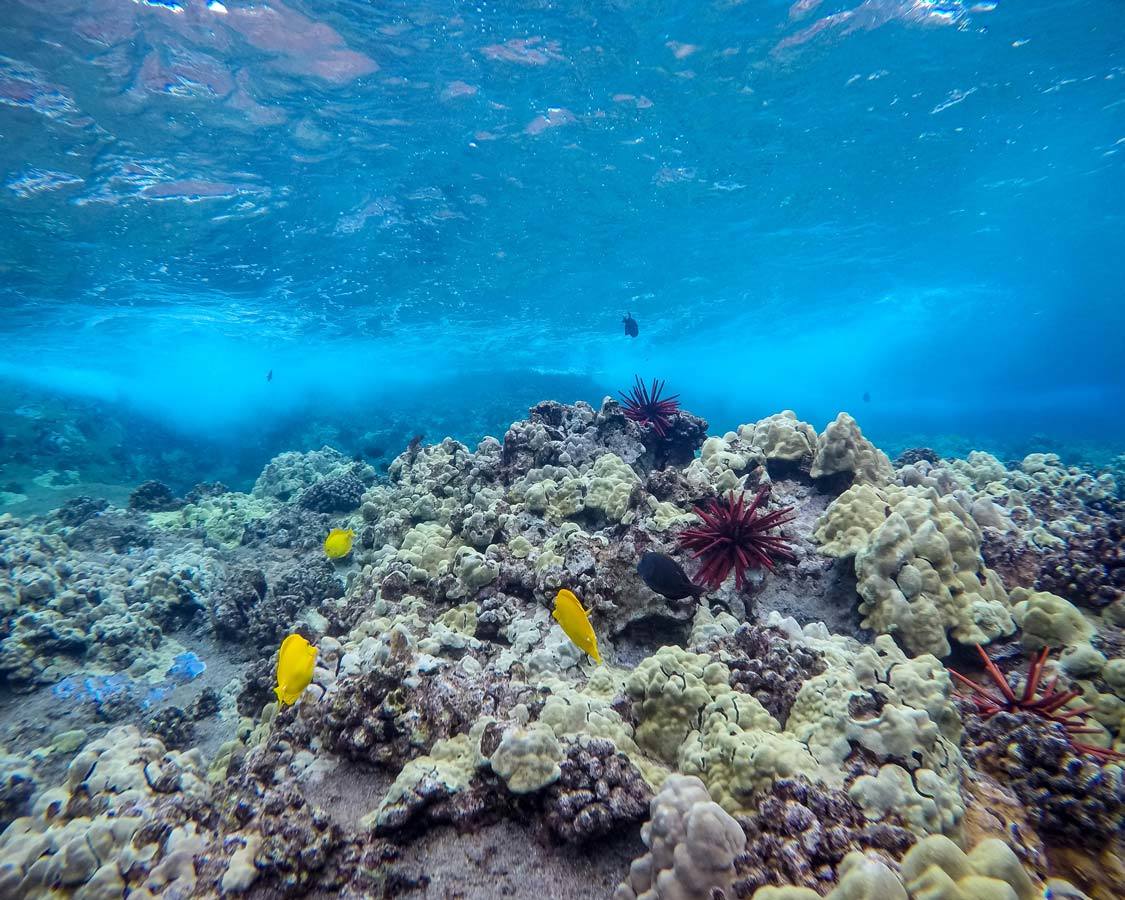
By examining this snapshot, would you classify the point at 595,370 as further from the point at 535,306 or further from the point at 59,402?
the point at 59,402

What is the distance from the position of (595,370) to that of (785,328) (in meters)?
33.5

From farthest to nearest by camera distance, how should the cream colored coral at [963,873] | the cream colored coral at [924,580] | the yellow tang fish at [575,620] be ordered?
the cream colored coral at [924,580], the yellow tang fish at [575,620], the cream colored coral at [963,873]

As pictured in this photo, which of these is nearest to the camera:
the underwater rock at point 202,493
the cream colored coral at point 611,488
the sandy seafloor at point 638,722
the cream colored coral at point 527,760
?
the sandy seafloor at point 638,722

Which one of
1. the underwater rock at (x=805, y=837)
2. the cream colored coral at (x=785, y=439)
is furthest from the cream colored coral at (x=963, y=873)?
the cream colored coral at (x=785, y=439)

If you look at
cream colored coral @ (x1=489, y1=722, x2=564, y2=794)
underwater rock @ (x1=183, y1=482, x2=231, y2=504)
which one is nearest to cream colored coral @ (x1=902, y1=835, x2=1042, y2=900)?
cream colored coral @ (x1=489, y1=722, x2=564, y2=794)

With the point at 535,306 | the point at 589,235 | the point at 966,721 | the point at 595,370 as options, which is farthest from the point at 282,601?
the point at 595,370

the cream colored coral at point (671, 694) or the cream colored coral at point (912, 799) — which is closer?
the cream colored coral at point (912, 799)

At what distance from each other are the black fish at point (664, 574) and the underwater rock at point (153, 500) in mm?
16113

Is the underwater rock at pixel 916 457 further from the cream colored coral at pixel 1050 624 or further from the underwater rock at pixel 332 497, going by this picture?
the underwater rock at pixel 332 497

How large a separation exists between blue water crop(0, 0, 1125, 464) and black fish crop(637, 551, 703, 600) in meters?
13.0

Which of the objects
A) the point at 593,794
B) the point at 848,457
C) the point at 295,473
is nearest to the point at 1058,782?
the point at 593,794

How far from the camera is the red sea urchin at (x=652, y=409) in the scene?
7.41 m

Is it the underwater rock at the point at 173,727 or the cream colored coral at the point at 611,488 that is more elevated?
the cream colored coral at the point at 611,488

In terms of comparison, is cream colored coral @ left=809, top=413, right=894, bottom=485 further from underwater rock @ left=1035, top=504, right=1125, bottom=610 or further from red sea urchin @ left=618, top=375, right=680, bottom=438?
red sea urchin @ left=618, top=375, right=680, bottom=438
